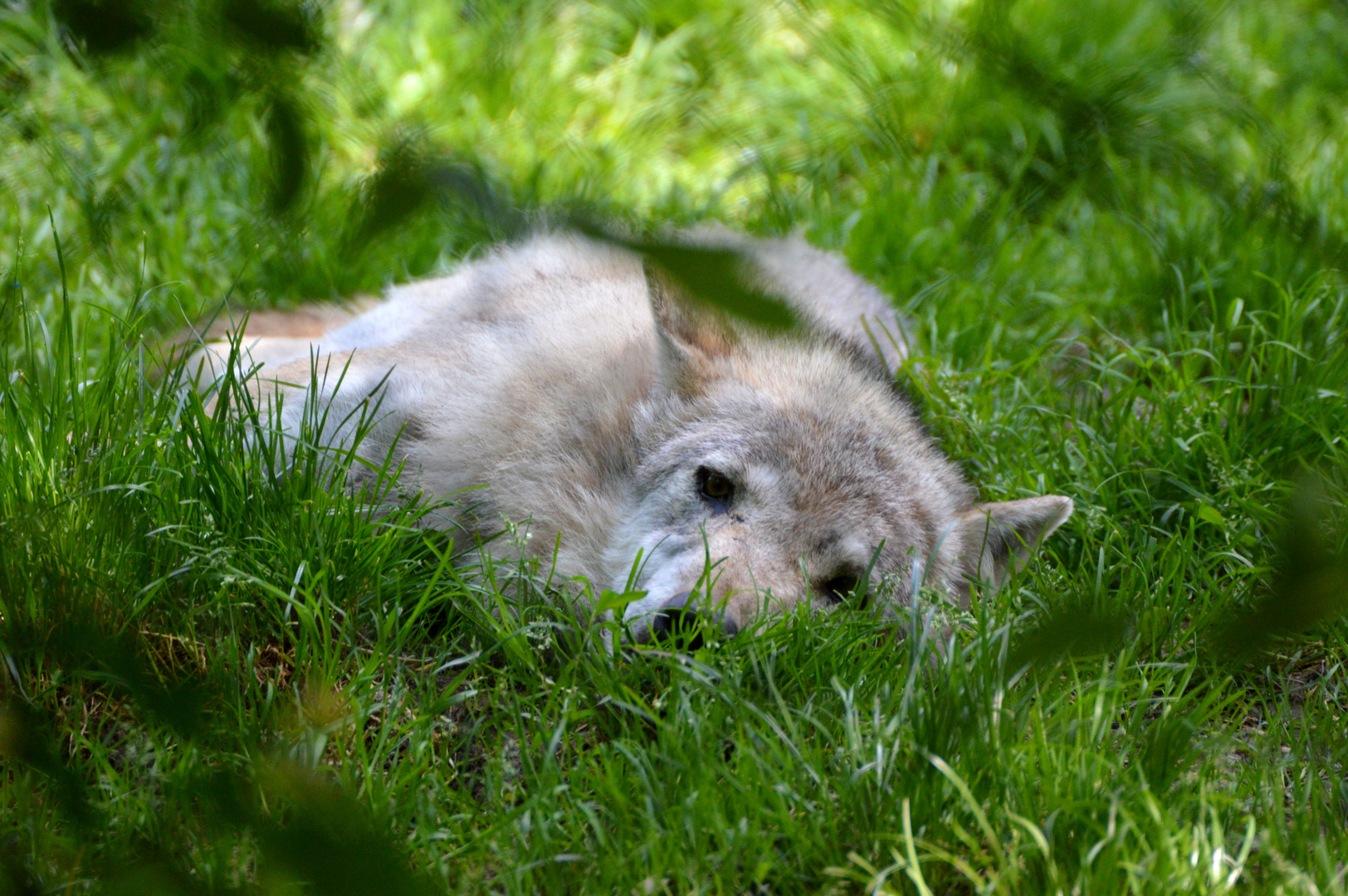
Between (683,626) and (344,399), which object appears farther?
(344,399)

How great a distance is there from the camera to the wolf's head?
299 cm

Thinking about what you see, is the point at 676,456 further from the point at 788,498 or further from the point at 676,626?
the point at 676,626

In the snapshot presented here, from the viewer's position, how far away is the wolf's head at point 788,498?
9.80ft

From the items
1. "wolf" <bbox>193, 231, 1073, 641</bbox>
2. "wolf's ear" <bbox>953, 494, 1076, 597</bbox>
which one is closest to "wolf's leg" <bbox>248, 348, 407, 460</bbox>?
"wolf" <bbox>193, 231, 1073, 641</bbox>

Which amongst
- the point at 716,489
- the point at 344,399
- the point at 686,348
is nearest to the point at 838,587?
the point at 716,489

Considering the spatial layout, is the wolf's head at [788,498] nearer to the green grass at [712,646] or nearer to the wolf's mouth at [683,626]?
the wolf's mouth at [683,626]

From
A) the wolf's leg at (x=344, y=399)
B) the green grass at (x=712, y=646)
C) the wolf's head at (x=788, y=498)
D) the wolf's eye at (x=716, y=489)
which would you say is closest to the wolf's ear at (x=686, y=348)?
the wolf's head at (x=788, y=498)

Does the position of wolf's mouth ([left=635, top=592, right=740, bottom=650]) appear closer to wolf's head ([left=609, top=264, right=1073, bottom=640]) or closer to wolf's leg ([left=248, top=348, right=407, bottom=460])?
wolf's head ([left=609, top=264, right=1073, bottom=640])

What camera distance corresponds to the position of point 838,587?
3.18m

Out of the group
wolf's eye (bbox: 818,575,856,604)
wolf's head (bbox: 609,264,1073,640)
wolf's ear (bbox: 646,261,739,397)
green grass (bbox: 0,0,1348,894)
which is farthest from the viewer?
wolf's ear (bbox: 646,261,739,397)

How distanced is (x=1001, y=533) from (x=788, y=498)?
2.21ft

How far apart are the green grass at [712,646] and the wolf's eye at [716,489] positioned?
1.61 feet

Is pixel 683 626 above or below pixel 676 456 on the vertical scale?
below

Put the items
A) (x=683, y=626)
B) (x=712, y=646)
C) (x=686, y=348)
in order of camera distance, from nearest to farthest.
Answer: (x=712, y=646) < (x=683, y=626) < (x=686, y=348)
